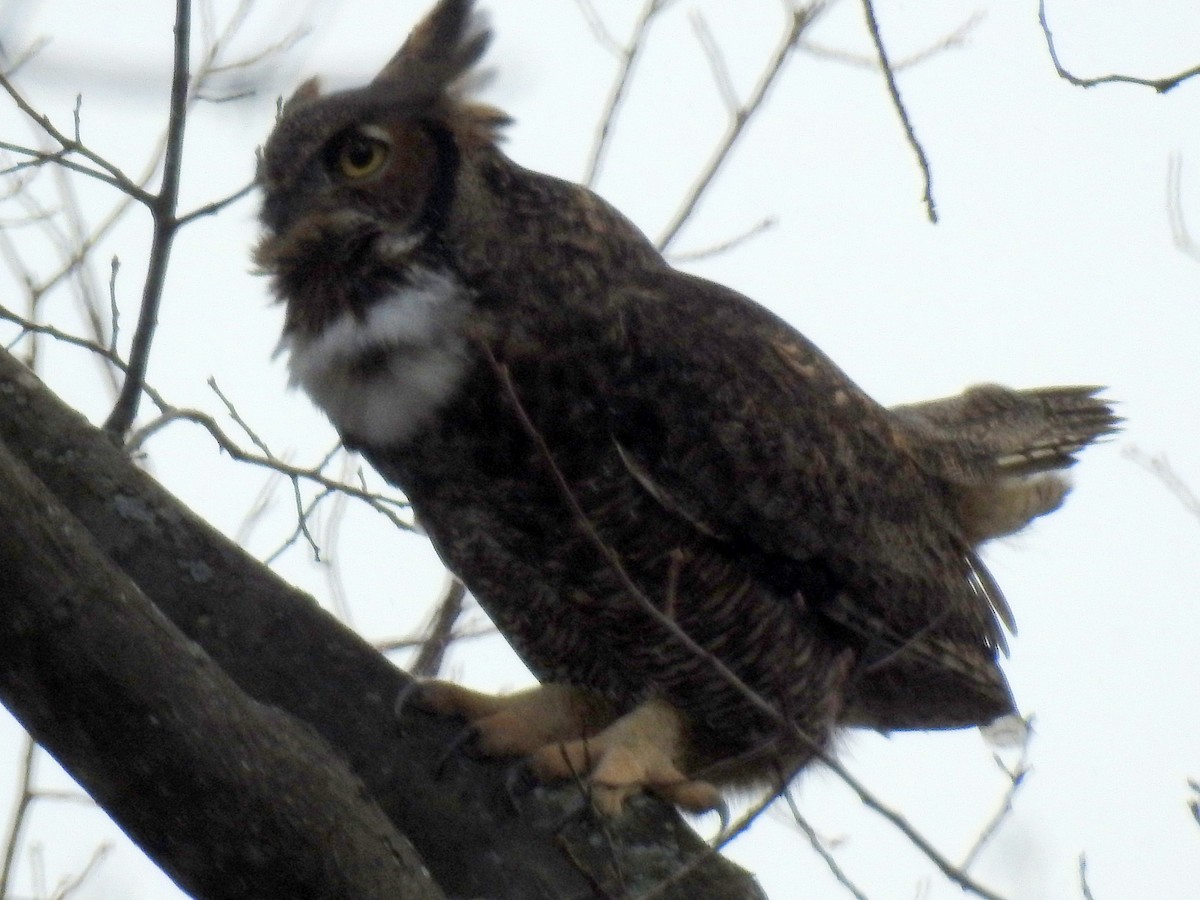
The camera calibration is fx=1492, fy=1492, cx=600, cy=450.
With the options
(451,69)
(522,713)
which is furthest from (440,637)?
(451,69)

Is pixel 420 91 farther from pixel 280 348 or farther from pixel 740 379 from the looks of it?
pixel 740 379

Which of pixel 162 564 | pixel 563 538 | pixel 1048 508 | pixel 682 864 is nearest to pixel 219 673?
pixel 162 564

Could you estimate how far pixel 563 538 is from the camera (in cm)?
269

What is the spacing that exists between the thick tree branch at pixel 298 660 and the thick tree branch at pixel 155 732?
0.69 m

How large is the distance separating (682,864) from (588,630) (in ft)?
2.19

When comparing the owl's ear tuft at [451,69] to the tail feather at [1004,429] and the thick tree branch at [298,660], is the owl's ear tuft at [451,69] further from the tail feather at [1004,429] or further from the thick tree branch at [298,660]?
the tail feather at [1004,429]

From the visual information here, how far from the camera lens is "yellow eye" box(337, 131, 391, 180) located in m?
2.81

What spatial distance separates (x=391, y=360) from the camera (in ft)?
8.72

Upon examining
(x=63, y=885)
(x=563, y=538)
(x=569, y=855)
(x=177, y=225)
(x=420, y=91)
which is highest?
(x=420, y=91)

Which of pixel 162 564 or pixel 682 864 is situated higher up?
pixel 162 564

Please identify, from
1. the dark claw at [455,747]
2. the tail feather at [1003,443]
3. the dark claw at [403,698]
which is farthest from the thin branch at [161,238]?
the tail feather at [1003,443]

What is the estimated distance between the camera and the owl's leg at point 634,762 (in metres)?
2.46

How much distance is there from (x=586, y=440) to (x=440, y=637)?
0.87 m

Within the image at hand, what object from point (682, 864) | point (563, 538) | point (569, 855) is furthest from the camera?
point (563, 538)
